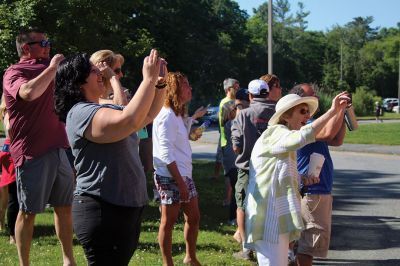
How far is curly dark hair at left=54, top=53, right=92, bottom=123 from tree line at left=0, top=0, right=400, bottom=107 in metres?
6.25

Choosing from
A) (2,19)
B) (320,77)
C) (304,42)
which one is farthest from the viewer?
(304,42)

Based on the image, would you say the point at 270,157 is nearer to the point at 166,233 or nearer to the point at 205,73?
the point at 166,233

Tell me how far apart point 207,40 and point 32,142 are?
50418mm

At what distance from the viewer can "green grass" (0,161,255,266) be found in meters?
5.68

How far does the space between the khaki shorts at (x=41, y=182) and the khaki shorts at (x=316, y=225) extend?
2065 millimetres

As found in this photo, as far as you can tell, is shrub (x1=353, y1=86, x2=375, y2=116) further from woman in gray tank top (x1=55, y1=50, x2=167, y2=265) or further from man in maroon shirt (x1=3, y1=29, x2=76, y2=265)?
woman in gray tank top (x1=55, y1=50, x2=167, y2=265)

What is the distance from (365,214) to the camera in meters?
8.66

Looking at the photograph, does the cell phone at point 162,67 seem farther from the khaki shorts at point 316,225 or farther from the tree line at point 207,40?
the tree line at point 207,40

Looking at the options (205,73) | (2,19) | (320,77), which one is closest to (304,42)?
(320,77)

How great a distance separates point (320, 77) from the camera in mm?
88000

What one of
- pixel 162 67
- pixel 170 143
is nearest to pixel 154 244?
pixel 170 143

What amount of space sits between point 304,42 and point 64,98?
10133 cm

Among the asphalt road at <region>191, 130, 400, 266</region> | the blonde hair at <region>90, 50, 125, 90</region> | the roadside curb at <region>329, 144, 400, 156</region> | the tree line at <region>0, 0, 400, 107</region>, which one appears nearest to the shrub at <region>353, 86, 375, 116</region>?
the tree line at <region>0, 0, 400, 107</region>

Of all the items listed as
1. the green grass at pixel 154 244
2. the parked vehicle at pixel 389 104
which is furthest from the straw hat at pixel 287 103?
the parked vehicle at pixel 389 104
